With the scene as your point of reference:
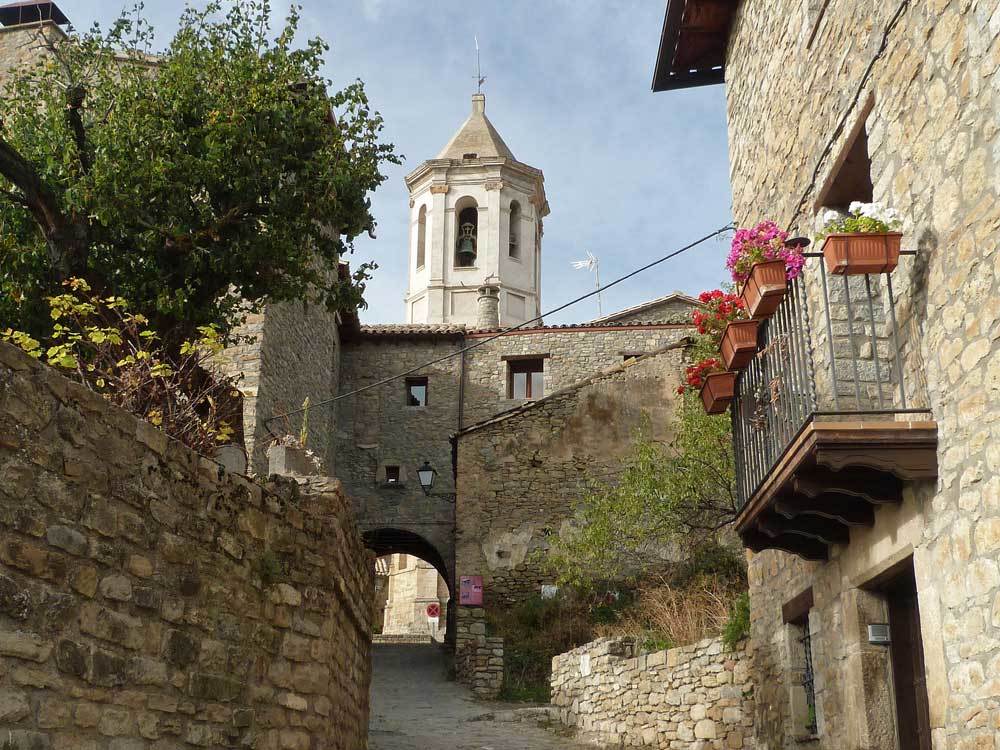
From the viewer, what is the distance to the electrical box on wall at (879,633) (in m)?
6.91

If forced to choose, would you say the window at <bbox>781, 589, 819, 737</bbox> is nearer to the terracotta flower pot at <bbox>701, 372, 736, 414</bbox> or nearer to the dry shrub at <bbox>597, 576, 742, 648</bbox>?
the terracotta flower pot at <bbox>701, 372, 736, 414</bbox>

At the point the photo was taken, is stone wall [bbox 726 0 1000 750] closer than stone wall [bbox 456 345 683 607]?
Yes

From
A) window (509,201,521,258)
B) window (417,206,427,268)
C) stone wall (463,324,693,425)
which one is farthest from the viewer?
window (417,206,427,268)

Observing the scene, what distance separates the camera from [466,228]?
38.7 metres

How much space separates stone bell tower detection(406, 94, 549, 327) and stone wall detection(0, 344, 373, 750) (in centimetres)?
3142

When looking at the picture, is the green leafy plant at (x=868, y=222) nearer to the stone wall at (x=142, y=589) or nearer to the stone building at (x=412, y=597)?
the stone wall at (x=142, y=589)

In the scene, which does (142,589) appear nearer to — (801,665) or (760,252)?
(760,252)

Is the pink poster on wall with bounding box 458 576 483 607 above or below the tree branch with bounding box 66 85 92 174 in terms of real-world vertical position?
below

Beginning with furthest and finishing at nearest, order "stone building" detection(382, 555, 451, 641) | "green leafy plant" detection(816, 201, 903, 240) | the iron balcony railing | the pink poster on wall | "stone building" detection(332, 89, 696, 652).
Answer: "stone building" detection(382, 555, 451, 641)
"stone building" detection(332, 89, 696, 652)
the pink poster on wall
the iron balcony railing
"green leafy plant" detection(816, 201, 903, 240)

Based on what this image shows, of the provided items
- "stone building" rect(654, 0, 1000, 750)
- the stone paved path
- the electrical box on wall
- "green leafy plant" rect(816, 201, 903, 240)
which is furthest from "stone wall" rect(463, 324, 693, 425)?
"green leafy plant" rect(816, 201, 903, 240)

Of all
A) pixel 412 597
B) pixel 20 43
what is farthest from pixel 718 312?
pixel 412 597

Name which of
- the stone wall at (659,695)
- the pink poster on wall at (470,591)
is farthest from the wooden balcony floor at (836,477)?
the pink poster on wall at (470,591)

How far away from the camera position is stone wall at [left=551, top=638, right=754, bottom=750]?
34.1 ft

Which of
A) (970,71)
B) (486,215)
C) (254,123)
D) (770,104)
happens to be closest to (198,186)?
(254,123)
